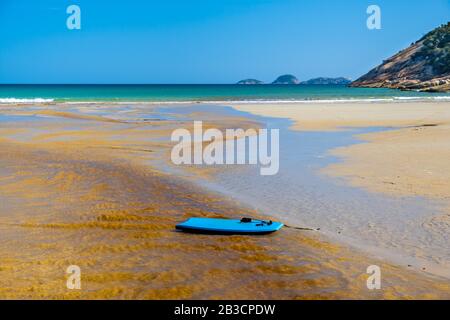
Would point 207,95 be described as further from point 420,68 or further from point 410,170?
point 410,170

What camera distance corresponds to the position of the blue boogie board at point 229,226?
24.2 feet

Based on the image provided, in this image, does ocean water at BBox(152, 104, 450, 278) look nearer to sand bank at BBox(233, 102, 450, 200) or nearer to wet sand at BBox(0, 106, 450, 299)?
wet sand at BBox(0, 106, 450, 299)

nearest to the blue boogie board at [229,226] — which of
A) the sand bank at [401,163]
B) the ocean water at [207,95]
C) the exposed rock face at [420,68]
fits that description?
the sand bank at [401,163]

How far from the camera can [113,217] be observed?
27.9ft

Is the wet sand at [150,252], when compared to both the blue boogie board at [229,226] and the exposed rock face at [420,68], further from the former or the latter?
the exposed rock face at [420,68]

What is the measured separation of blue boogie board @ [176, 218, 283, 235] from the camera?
7391mm

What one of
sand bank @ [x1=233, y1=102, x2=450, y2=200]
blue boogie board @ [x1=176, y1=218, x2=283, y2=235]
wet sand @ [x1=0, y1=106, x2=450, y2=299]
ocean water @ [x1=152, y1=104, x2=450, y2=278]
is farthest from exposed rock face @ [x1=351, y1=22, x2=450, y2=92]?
blue boogie board @ [x1=176, y1=218, x2=283, y2=235]

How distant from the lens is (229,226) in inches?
298

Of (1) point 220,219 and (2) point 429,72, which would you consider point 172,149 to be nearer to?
(1) point 220,219

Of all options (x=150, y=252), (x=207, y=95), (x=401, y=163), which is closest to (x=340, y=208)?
(x=150, y=252)

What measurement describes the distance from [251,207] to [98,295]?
168 inches

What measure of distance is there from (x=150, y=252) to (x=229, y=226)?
1.39m

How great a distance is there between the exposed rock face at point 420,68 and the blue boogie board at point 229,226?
78342 millimetres
